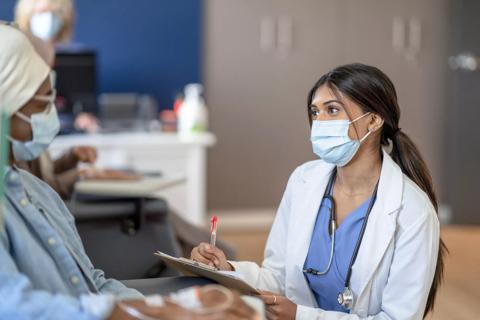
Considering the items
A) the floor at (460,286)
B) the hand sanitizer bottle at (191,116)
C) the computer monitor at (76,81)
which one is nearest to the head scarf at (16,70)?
the floor at (460,286)

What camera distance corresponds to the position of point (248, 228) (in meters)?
4.93

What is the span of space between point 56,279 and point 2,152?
0.78ft

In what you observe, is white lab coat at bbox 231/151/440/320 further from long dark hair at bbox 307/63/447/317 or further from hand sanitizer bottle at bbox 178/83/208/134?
hand sanitizer bottle at bbox 178/83/208/134

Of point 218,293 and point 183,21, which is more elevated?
point 183,21

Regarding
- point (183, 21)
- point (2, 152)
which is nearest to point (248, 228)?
point (183, 21)

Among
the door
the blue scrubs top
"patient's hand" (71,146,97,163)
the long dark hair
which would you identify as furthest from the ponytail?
the door

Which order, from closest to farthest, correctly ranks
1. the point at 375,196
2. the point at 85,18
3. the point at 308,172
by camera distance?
the point at 375,196 < the point at 308,172 < the point at 85,18

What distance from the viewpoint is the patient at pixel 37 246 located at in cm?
100

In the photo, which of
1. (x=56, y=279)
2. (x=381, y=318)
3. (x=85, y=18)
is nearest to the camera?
(x=56, y=279)

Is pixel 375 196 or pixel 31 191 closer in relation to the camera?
pixel 31 191

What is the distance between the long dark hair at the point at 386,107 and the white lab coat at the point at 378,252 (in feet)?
0.15

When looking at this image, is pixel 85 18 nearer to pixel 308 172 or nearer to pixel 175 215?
pixel 175 215

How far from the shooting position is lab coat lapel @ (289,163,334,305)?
5.30 feet

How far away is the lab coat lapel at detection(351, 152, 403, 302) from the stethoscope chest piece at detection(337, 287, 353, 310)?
0.01 metres
